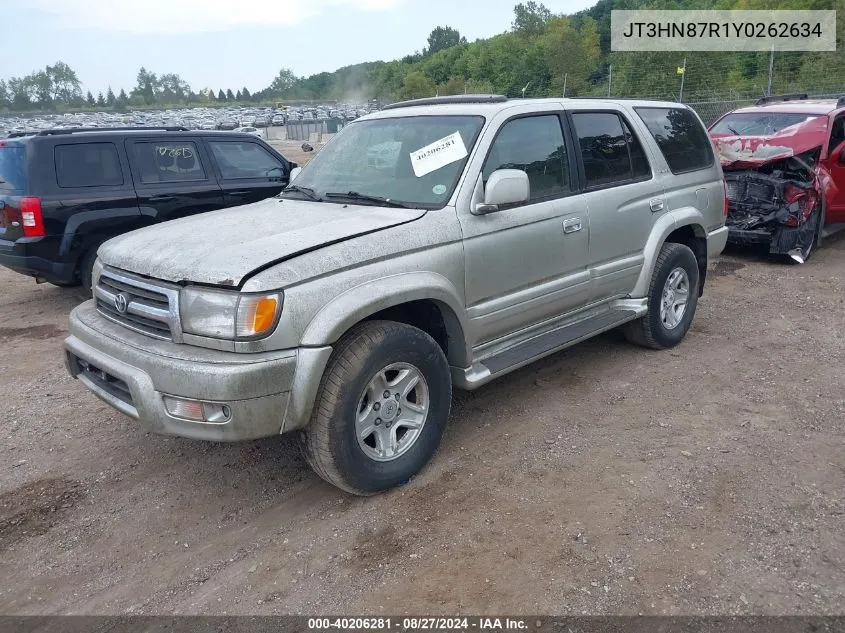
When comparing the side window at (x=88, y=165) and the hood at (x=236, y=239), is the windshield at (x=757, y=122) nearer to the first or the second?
the hood at (x=236, y=239)

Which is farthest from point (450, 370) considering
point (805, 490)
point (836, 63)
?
point (836, 63)

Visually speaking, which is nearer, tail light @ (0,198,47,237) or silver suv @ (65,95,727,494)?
silver suv @ (65,95,727,494)

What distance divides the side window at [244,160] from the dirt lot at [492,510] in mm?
3807

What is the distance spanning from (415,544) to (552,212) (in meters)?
2.18

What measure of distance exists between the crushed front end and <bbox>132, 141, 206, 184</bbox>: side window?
A: 264 inches

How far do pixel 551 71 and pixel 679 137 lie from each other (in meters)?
44.4

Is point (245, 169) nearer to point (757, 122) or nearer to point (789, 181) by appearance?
point (789, 181)

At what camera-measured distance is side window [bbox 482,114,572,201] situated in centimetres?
Answer: 395

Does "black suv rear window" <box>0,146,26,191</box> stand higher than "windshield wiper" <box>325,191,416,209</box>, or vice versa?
"black suv rear window" <box>0,146,26,191</box>

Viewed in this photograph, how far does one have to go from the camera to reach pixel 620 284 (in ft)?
15.7

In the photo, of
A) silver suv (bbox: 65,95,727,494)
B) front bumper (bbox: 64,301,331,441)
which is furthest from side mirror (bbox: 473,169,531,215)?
front bumper (bbox: 64,301,331,441)

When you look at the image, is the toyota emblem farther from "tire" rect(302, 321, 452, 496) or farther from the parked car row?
"tire" rect(302, 321, 452, 496)

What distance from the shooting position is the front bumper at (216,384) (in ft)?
9.25

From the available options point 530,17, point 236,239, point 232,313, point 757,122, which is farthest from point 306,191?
point 530,17
